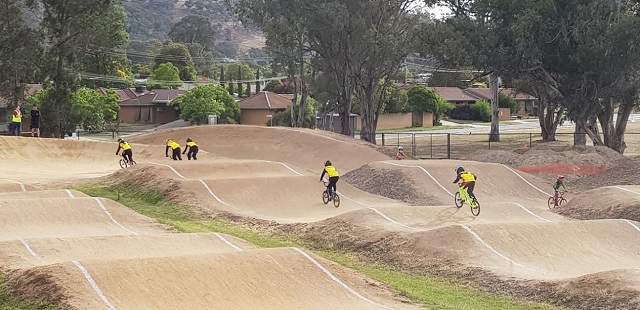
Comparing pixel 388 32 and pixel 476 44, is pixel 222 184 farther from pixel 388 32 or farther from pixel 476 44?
pixel 388 32

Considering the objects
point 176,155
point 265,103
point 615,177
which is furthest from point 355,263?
point 265,103

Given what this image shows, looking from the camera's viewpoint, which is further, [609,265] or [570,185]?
[570,185]

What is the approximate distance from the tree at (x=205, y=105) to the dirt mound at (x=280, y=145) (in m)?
26.5

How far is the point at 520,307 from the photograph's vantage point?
52.1 feet

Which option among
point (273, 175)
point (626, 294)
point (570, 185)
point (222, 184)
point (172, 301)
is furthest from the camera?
point (570, 185)

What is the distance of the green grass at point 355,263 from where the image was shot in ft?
53.0

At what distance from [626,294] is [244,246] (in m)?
9.09

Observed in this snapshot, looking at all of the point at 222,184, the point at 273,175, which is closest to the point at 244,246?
the point at 222,184

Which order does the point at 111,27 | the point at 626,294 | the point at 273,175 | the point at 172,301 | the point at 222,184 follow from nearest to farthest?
1. the point at 172,301
2. the point at 626,294
3. the point at 222,184
4. the point at 273,175
5. the point at 111,27

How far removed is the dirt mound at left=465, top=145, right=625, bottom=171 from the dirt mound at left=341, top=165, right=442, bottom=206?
10374mm

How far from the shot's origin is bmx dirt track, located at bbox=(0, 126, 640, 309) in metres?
14.8

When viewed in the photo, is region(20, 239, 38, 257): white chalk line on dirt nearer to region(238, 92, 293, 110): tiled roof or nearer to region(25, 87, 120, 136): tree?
region(25, 87, 120, 136): tree

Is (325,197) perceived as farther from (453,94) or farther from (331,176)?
(453,94)

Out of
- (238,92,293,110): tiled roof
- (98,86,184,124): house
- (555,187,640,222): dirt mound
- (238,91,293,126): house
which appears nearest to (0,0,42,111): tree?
(238,91,293,126): house
